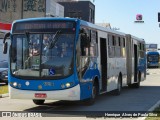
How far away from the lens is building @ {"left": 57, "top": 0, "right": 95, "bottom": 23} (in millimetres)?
95750

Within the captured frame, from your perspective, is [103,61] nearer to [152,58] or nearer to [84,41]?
[84,41]

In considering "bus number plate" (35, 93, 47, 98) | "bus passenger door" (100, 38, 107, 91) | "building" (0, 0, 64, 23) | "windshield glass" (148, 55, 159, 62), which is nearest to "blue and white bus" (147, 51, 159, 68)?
"windshield glass" (148, 55, 159, 62)

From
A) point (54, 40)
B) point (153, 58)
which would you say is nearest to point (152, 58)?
point (153, 58)

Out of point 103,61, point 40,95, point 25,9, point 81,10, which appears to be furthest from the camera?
point 81,10

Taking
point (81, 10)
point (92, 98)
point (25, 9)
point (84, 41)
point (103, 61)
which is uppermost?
point (81, 10)

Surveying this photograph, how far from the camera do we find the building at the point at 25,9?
53.6 metres

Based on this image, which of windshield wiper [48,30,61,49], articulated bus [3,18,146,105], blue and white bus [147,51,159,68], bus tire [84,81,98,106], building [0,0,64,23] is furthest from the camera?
blue and white bus [147,51,159,68]

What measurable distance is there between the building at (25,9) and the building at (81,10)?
33463 millimetres

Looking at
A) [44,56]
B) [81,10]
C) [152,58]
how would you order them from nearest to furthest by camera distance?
[44,56]
[152,58]
[81,10]

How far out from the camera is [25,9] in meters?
58.0

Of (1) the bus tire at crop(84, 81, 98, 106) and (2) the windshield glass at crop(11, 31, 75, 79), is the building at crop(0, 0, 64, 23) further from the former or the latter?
(2) the windshield glass at crop(11, 31, 75, 79)

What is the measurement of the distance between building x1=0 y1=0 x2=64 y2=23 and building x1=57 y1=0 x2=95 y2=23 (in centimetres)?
3346

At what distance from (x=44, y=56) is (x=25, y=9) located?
4411 cm

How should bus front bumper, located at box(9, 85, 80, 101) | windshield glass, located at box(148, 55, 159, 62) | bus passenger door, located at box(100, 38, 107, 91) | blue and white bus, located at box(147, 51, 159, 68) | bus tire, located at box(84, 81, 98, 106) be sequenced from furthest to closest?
windshield glass, located at box(148, 55, 159, 62) < blue and white bus, located at box(147, 51, 159, 68) < bus passenger door, located at box(100, 38, 107, 91) < bus tire, located at box(84, 81, 98, 106) < bus front bumper, located at box(9, 85, 80, 101)
